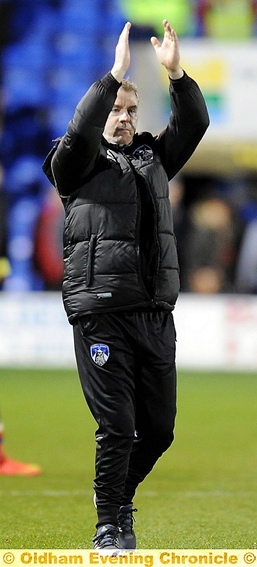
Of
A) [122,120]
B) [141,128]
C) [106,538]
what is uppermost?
[122,120]

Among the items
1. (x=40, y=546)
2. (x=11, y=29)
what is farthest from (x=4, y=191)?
(x=40, y=546)

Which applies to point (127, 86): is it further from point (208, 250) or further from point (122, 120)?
point (208, 250)

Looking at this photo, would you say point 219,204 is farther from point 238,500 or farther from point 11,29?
point 238,500

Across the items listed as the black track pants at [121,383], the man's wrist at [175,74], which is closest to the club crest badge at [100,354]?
the black track pants at [121,383]

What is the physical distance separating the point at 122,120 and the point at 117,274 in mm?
793

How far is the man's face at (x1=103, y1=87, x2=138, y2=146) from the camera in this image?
19.3 feet

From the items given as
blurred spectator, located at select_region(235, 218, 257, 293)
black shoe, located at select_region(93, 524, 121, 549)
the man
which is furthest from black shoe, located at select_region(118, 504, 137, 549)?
blurred spectator, located at select_region(235, 218, 257, 293)

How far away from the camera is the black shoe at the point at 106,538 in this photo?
5668mm

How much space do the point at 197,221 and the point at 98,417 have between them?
1238 centimetres

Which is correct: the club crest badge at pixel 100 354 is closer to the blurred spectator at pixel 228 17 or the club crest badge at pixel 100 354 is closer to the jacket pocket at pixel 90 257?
the jacket pocket at pixel 90 257

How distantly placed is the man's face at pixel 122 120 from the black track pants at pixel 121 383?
0.90 metres

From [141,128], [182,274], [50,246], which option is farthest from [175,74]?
[141,128]

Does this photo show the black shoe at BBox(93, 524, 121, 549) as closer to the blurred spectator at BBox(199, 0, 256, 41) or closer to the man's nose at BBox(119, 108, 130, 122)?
the man's nose at BBox(119, 108, 130, 122)

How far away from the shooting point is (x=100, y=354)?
5.72 m
